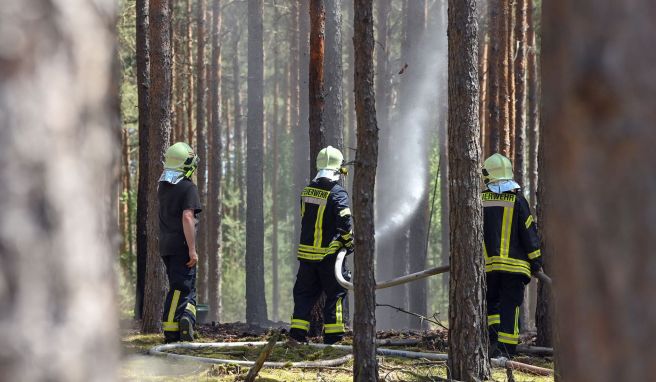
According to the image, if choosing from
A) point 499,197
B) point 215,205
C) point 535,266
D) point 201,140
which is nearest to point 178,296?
point 499,197

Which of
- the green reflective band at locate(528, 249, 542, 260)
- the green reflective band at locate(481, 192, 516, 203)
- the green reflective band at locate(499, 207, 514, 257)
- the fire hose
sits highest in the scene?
the green reflective band at locate(481, 192, 516, 203)

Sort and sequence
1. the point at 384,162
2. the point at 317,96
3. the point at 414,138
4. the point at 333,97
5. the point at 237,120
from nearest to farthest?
the point at 317,96 < the point at 333,97 < the point at 414,138 < the point at 384,162 < the point at 237,120

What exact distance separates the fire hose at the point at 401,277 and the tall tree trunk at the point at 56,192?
18.8ft

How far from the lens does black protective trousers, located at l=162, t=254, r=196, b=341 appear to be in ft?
30.9

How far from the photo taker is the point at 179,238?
374 inches

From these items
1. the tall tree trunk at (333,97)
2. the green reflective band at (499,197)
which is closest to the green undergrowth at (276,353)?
the green reflective band at (499,197)

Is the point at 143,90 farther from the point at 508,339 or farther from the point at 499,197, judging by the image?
the point at 508,339

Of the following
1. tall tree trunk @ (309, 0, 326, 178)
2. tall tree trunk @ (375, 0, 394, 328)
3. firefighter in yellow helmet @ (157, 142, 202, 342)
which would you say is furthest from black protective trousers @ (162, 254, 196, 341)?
tall tree trunk @ (375, 0, 394, 328)

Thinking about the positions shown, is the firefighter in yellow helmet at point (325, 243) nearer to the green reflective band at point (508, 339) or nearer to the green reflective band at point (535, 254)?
the green reflective band at point (508, 339)

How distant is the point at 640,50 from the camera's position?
1685 mm

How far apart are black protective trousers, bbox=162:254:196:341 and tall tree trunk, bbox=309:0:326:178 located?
220 centimetres

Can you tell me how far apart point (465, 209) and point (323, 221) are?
2.60 meters

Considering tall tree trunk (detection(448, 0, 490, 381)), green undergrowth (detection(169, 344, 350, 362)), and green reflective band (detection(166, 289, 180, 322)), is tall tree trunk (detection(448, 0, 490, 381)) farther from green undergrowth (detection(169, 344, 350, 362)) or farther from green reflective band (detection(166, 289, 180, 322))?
green reflective band (detection(166, 289, 180, 322))

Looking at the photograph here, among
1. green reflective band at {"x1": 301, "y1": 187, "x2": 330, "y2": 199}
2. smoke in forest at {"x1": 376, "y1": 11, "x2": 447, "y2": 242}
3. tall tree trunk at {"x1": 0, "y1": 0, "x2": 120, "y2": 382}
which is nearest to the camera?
tall tree trunk at {"x1": 0, "y1": 0, "x2": 120, "y2": 382}
